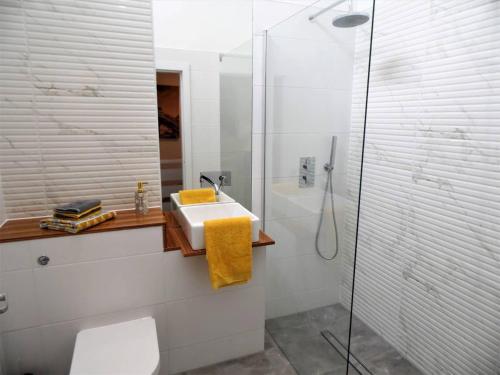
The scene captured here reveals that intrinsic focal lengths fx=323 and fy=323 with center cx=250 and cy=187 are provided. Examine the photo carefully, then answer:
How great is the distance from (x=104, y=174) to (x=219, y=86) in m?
0.92

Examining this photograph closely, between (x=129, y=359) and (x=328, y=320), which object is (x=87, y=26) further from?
(x=328, y=320)

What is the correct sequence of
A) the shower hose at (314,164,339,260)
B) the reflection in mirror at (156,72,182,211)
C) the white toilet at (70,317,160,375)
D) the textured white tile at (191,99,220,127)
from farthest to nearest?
the textured white tile at (191,99,220,127)
the reflection in mirror at (156,72,182,211)
the shower hose at (314,164,339,260)
the white toilet at (70,317,160,375)

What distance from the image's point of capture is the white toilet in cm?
138

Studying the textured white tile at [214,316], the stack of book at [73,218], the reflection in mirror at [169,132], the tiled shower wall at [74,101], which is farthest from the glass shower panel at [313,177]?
the stack of book at [73,218]

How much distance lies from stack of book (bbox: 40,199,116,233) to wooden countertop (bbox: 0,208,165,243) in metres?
0.02

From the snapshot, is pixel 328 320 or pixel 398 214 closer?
pixel 328 320

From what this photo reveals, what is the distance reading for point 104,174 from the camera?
5.97 ft

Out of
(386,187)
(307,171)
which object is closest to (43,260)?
(307,171)

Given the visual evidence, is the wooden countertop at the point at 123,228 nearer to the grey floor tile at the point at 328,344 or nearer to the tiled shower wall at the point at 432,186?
the grey floor tile at the point at 328,344

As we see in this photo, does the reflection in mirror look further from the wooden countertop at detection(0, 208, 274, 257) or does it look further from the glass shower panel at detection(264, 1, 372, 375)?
the glass shower panel at detection(264, 1, 372, 375)

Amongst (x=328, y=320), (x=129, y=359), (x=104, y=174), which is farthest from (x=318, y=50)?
(x=129, y=359)

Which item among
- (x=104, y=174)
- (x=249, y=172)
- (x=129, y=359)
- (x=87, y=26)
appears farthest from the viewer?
(x=249, y=172)

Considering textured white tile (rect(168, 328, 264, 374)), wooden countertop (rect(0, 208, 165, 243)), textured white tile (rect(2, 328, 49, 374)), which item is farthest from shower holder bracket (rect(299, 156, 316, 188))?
textured white tile (rect(2, 328, 49, 374))

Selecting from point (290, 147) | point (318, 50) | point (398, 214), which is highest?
point (318, 50)
